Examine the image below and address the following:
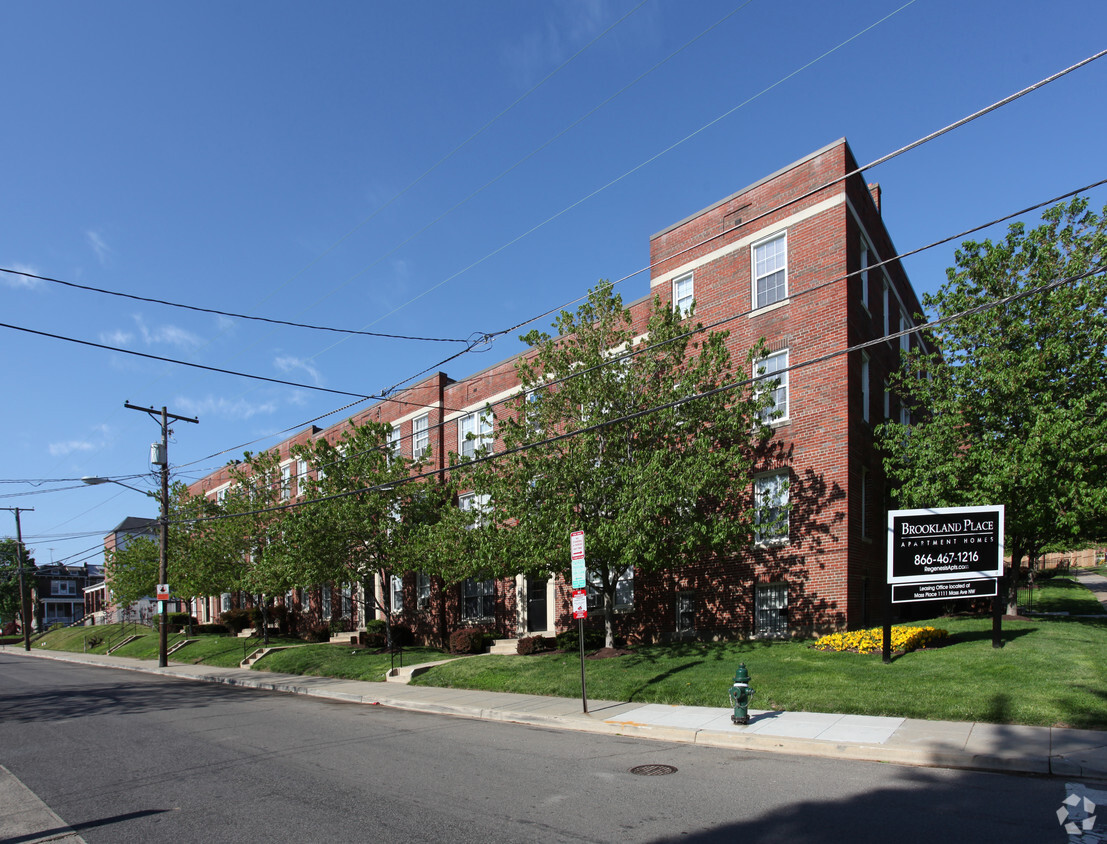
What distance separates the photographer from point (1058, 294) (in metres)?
18.2

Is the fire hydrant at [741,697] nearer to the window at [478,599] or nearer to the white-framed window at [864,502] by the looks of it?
the white-framed window at [864,502]

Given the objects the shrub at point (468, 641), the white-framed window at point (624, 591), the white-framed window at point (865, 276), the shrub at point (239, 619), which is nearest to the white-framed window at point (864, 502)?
→ the white-framed window at point (865, 276)

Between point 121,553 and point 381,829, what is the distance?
1591 inches

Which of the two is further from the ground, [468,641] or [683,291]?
[683,291]

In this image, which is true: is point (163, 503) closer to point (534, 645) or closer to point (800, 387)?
point (534, 645)

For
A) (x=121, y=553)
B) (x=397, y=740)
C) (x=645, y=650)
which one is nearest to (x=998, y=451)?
(x=645, y=650)

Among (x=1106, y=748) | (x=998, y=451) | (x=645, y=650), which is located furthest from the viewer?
(x=645, y=650)

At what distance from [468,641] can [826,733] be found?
656 inches

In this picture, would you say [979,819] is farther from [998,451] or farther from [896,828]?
[998,451]

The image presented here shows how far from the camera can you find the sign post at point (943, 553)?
1482cm

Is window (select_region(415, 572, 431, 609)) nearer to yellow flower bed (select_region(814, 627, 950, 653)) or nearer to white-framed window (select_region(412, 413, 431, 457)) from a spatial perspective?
white-framed window (select_region(412, 413, 431, 457))

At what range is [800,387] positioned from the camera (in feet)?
65.6

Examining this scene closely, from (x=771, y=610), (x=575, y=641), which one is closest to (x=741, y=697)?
(x=771, y=610)

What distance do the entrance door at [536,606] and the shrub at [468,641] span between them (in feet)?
5.79
